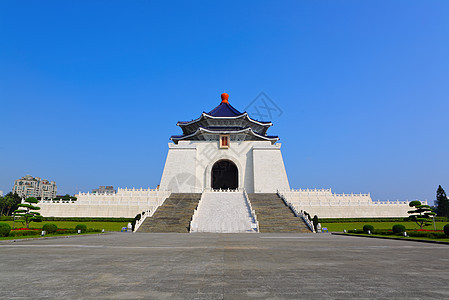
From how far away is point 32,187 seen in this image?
105375 millimetres

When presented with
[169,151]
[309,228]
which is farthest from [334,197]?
[169,151]

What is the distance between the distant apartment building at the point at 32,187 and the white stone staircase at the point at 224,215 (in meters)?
94.8

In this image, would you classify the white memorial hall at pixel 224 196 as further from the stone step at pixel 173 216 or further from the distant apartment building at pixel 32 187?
the distant apartment building at pixel 32 187

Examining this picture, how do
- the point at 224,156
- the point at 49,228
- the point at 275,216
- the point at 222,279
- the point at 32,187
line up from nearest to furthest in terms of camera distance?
the point at 222,279, the point at 49,228, the point at 275,216, the point at 224,156, the point at 32,187

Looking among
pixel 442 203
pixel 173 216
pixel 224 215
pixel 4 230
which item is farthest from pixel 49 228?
pixel 442 203

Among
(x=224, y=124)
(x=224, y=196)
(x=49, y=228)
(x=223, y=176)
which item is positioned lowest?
(x=49, y=228)

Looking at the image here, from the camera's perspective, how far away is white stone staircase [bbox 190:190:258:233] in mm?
20000

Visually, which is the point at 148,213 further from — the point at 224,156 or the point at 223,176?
the point at 223,176

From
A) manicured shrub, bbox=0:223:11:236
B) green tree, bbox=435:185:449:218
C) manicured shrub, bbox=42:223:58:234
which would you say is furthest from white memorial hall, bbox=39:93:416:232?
green tree, bbox=435:185:449:218

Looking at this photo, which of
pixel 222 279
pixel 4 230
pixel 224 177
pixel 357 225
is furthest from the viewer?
pixel 224 177

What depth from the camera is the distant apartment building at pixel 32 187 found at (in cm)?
10120

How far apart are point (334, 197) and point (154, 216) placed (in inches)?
739

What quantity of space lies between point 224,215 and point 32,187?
11167cm

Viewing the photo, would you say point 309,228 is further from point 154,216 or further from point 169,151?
Result: point 169,151
